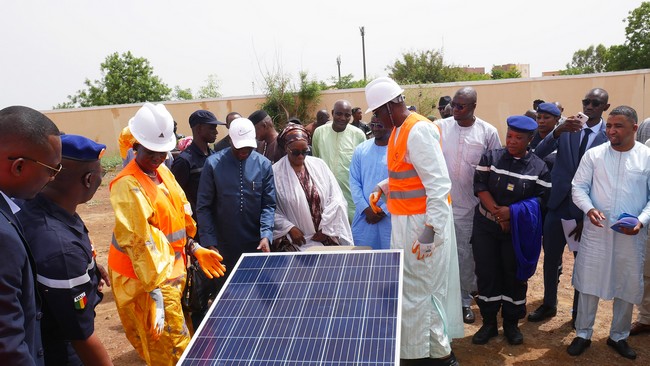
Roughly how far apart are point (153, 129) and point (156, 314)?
1276mm

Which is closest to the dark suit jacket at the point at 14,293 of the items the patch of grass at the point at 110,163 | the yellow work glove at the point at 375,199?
the yellow work glove at the point at 375,199

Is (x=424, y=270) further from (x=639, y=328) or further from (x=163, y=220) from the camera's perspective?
(x=639, y=328)

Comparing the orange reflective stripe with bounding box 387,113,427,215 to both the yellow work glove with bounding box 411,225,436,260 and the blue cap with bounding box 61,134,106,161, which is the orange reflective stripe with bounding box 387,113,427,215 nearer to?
the yellow work glove with bounding box 411,225,436,260

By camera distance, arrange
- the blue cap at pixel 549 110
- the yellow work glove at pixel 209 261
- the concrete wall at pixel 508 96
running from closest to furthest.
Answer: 1. the yellow work glove at pixel 209 261
2. the blue cap at pixel 549 110
3. the concrete wall at pixel 508 96

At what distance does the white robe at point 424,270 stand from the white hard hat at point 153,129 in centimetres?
187

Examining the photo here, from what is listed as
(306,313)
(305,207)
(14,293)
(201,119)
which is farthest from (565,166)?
(14,293)

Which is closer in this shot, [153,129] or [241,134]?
[153,129]

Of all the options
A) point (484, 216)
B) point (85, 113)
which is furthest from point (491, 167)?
point (85, 113)

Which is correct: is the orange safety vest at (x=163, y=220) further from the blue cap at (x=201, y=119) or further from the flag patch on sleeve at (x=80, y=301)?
the blue cap at (x=201, y=119)

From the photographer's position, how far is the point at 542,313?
5797 mm

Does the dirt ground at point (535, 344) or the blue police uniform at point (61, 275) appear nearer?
the blue police uniform at point (61, 275)

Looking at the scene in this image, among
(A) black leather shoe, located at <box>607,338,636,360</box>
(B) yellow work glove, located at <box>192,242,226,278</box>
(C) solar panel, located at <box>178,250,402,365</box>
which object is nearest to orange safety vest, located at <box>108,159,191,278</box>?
(B) yellow work glove, located at <box>192,242,226,278</box>

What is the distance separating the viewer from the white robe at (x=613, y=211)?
452cm

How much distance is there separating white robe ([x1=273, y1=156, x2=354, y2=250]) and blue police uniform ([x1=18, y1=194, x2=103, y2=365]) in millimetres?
2280
